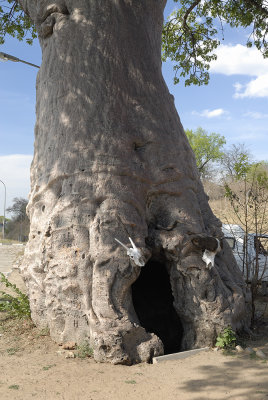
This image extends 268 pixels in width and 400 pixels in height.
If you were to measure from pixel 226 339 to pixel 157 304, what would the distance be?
176 centimetres

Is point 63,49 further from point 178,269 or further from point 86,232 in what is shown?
point 178,269

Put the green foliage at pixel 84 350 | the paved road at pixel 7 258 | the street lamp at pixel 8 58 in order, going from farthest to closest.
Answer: the paved road at pixel 7 258, the street lamp at pixel 8 58, the green foliage at pixel 84 350

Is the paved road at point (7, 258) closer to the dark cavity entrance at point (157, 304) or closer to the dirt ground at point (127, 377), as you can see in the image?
the dark cavity entrance at point (157, 304)

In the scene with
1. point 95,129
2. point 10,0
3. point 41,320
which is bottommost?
point 41,320

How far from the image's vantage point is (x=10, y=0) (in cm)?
992

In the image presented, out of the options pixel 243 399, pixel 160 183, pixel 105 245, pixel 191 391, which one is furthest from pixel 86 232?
pixel 243 399

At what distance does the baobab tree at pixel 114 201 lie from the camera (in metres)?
4.79

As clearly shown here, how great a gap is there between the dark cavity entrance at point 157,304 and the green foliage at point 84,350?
1.58 metres

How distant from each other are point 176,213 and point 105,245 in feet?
3.88

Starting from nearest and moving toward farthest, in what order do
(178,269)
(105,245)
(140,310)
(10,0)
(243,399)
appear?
(243,399), (105,245), (178,269), (140,310), (10,0)

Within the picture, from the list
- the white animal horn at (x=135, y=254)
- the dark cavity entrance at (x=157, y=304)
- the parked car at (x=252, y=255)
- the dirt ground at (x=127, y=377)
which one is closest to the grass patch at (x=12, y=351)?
the dirt ground at (x=127, y=377)

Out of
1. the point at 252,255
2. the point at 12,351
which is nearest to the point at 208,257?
the point at 12,351

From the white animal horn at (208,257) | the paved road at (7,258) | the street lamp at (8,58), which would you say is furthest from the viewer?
the paved road at (7,258)

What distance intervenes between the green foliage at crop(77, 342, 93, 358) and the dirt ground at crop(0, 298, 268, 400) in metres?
0.07
